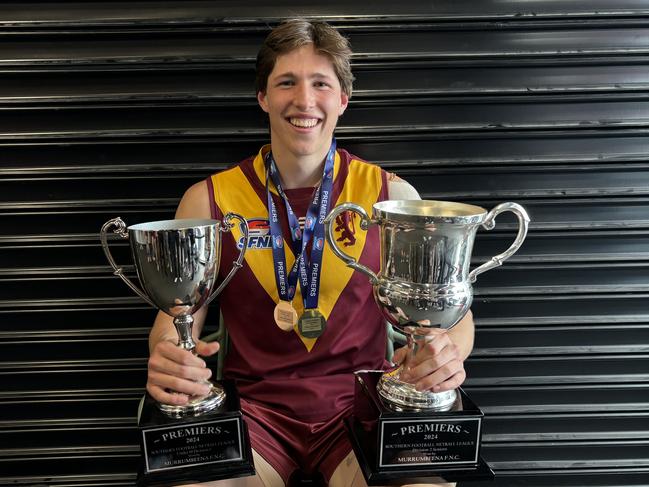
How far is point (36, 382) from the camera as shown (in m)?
2.11

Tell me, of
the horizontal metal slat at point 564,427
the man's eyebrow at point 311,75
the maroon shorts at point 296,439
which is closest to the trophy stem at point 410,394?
the maroon shorts at point 296,439

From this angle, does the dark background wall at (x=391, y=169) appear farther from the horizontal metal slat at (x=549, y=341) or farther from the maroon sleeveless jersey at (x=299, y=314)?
the maroon sleeveless jersey at (x=299, y=314)

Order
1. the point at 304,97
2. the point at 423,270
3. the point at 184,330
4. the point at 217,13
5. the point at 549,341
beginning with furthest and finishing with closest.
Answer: the point at 549,341
the point at 217,13
the point at 304,97
the point at 184,330
the point at 423,270

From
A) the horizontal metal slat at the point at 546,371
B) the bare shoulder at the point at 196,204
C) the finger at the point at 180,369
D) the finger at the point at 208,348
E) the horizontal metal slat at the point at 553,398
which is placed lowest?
the horizontal metal slat at the point at 553,398

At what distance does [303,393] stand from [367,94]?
1.19 metres

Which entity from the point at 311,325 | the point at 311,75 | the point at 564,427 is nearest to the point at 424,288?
the point at 311,325

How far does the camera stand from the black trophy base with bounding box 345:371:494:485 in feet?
3.67

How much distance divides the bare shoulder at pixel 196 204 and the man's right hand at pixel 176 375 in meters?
0.50

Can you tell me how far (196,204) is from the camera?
63.1 inches

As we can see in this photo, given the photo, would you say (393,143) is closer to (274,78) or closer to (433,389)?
(274,78)

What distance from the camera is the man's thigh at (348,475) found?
4.28 feet

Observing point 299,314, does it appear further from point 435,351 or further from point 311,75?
point 311,75

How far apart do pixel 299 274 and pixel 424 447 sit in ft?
2.11

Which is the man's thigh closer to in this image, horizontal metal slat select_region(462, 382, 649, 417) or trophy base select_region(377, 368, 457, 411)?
trophy base select_region(377, 368, 457, 411)
